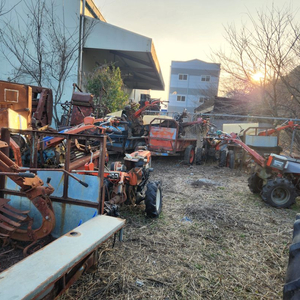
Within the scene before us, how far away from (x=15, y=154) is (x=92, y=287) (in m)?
2.01

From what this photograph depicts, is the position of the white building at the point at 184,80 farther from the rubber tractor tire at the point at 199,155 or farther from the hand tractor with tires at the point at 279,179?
the hand tractor with tires at the point at 279,179

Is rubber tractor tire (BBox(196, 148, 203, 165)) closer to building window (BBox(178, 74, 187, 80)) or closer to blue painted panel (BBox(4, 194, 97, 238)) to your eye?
blue painted panel (BBox(4, 194, 97, 238))

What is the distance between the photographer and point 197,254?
3.13 m

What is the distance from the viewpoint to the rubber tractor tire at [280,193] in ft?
15.8

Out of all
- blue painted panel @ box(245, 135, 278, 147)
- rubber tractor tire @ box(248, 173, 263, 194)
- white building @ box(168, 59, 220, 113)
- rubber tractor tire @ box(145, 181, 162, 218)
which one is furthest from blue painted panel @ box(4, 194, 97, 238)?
white building @ box(168, 59, 220, 113)

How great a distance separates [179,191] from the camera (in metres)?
5.90

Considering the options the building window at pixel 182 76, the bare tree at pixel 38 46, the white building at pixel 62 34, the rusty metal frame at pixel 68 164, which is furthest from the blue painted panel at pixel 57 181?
the building window at pixel 182 76

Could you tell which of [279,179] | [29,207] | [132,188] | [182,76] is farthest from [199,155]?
[182,76]

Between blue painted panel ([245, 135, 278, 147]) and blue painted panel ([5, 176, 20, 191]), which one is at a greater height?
blue painted panel ([245, 135, 278, 147])

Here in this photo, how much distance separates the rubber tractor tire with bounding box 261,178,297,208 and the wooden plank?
3.90 m

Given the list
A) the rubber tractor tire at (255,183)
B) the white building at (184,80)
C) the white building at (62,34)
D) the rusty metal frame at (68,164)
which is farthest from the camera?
the white building at (184,80)

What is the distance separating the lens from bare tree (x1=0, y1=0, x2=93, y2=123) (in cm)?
855

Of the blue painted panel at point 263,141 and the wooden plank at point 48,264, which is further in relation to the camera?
the blue painted panel at point 263,141

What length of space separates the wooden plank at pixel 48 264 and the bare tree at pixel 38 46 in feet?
24.7
